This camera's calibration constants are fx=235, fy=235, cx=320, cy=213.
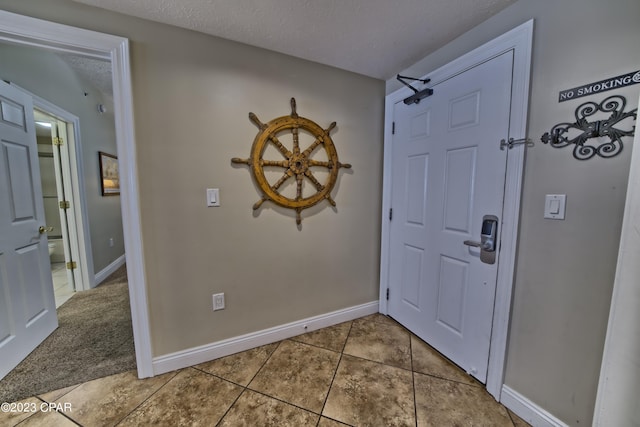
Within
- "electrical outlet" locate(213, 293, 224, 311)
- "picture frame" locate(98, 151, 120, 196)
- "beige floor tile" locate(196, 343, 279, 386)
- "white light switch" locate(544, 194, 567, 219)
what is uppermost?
"picture frame" locate(98, 151, 120, 196)

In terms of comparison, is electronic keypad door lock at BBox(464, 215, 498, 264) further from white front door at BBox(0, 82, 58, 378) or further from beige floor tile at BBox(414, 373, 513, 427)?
white front door at BBox(0, 82, 58, 378)

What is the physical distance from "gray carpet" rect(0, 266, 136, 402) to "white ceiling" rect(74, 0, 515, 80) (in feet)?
7.02

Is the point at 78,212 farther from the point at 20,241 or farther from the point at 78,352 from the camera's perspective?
the point at 78,352

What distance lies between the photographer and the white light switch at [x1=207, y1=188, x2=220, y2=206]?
5.07 feet

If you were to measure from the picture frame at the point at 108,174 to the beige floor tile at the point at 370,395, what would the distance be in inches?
142

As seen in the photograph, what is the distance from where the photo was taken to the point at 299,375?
1.51m

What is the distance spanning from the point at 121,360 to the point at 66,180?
84.1 inches

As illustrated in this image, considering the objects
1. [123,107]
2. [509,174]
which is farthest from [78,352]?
[509,174]

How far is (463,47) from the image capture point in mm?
1467

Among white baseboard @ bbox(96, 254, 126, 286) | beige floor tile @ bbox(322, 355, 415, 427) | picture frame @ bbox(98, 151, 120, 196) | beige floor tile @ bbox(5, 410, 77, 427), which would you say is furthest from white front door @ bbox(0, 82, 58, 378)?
beige floor tile @ bbox(322, 355, 415, 427)

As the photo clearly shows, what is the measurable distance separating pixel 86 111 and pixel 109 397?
3.06 meters

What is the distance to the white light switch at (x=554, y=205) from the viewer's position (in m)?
1.07

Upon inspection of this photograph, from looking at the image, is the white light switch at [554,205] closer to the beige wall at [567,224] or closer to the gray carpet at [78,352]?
the beige wall at [567,224]

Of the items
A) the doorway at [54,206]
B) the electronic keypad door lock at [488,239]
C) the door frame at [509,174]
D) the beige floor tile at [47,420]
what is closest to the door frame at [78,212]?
the doorway at [54,206]
